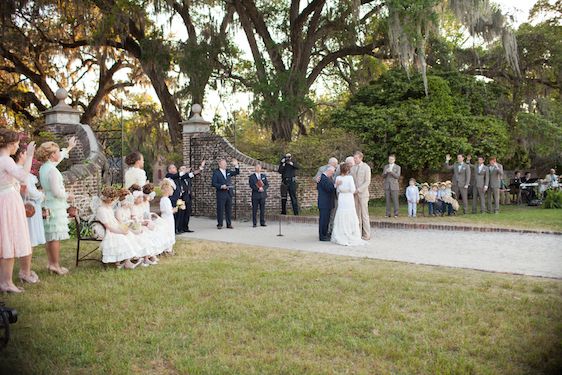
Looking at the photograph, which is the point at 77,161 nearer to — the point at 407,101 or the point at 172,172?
the point at 172,172

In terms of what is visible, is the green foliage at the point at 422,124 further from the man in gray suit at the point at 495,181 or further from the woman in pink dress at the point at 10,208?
the woman in pink dress at the point at 10,208

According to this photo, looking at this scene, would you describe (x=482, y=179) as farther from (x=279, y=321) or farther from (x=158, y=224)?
(x=279, y=321)

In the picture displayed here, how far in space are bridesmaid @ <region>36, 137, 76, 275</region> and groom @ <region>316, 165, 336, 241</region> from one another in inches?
215

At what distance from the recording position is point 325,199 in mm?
11633

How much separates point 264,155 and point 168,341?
14543 mm

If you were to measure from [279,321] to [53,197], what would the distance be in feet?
13.7

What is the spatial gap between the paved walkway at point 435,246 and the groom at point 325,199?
1.00 ft

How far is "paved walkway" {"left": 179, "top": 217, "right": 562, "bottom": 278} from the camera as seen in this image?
8273 mm

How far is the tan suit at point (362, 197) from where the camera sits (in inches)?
460

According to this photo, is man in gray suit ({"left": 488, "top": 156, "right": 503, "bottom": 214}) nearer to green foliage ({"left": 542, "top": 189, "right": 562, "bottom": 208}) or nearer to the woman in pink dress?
green foliage ({"left": 542, "top": 189, "right": 562, "bottom": 208})

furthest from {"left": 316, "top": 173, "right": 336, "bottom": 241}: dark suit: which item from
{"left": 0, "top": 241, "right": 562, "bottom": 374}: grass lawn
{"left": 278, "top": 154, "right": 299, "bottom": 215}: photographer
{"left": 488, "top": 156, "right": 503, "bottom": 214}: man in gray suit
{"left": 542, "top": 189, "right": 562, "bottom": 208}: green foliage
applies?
{"left": 542, "top": 189, "right": 562, "bottom": 208}: green foliage

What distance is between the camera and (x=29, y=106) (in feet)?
82.7

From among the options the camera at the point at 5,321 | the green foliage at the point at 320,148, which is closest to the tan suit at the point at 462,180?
the green foliage at the point at 320,148

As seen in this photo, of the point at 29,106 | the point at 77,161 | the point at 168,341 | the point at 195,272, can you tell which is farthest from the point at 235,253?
the point at 29,106
